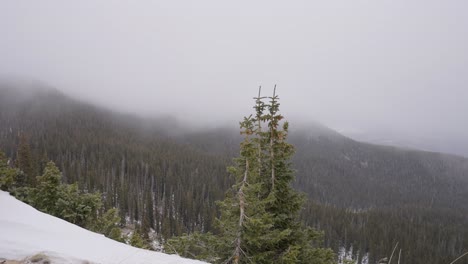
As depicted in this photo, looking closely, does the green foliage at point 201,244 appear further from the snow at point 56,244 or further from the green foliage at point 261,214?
the snow at point 56,244

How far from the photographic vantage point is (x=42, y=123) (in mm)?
146000

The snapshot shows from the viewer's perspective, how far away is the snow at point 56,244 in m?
4.78

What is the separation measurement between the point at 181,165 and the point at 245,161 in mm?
98300

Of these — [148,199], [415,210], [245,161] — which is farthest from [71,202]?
[415,210]

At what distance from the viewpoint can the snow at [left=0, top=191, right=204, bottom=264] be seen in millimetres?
4777

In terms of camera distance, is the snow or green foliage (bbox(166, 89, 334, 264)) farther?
green foliage (bbox(166, 89, 334, 264))

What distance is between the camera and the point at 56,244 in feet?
17.5

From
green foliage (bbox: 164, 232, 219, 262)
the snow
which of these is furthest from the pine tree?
the snow

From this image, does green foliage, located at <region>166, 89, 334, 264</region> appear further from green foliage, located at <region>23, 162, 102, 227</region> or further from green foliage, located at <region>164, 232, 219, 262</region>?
green foliage, located at <region>23, 162, 102, 227</region>

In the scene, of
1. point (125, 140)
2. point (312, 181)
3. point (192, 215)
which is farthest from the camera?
point (312, 181)

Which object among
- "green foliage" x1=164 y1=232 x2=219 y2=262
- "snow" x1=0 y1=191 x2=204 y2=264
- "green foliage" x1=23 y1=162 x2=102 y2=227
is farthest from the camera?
"green foliage" x1=23 y1=162 x2=102 y2=227

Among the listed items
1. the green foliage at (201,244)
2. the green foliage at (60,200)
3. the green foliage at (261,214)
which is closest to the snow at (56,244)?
the green foliage at (261,214)

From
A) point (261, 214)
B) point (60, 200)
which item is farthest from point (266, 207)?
point (60, 200)

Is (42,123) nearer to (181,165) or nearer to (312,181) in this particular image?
(181,165)
